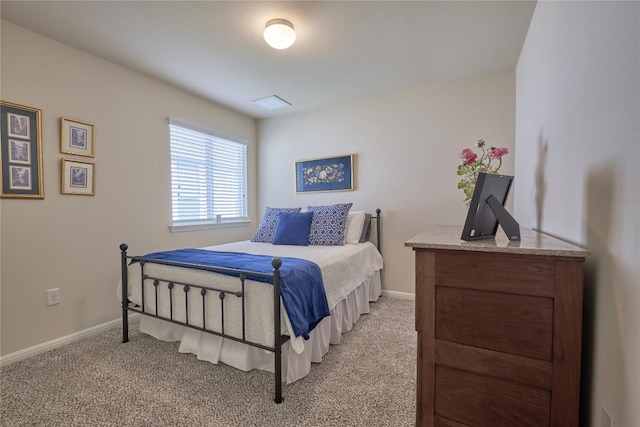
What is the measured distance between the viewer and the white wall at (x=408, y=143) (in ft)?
9.40

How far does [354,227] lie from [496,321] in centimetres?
217

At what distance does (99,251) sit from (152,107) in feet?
4.84

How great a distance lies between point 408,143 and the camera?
320cm

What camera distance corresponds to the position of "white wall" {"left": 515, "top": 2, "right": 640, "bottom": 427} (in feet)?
2.45

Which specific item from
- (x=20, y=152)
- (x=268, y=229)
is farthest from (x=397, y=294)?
(x=20, y=152)

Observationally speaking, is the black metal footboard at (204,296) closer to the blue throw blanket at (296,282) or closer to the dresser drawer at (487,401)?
the blue throw blanket at (296,282)

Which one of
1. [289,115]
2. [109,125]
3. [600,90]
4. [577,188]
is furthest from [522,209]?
[109,125]

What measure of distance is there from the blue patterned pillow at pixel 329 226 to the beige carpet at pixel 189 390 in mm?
1062

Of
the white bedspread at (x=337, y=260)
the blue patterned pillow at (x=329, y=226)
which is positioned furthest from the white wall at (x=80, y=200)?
the blue patterned pillow at (x=329, y=226)

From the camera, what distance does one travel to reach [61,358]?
2.01m

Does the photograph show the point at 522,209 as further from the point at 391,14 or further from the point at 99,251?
the point at 99,251

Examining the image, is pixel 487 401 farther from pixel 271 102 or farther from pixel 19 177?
pixel 271 102

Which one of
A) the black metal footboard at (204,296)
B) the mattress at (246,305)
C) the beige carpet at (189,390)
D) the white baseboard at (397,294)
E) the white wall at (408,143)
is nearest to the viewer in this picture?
the beige carpet at (189,390)

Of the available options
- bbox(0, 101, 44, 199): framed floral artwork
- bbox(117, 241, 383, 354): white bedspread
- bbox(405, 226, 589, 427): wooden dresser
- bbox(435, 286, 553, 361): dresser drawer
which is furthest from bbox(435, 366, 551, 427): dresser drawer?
bbox(0, 101, 44, 199): framed floral artwork
